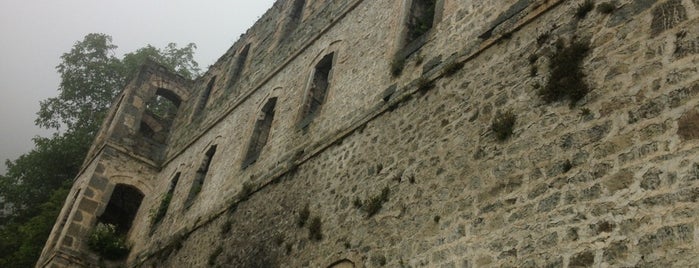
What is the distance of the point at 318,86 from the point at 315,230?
3824 mm

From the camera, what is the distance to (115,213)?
1683 cm

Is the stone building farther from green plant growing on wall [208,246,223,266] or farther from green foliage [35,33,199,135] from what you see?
green foliage [35,33,199,135]

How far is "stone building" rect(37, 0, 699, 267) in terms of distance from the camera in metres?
4.27

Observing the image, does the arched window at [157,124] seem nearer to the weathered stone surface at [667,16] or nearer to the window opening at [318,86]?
the window opening at [318,86]

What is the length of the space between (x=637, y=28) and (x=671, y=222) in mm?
1819

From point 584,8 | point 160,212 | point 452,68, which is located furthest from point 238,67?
point 584,8

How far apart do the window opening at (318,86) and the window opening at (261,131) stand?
49.1 inches

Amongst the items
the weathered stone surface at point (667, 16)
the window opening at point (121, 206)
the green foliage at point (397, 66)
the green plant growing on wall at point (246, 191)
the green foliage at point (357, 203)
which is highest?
the window opening at point (121, 206)

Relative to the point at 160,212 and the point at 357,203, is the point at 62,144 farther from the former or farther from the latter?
the point at 357,203

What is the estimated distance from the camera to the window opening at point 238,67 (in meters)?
15.6

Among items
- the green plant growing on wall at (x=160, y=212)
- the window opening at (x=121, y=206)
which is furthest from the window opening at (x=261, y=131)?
the window opening at (x=121, y=206)

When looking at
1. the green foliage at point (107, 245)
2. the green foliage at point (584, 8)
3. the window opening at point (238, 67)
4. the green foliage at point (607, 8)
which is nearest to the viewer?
the green foliage at point (607, 8)

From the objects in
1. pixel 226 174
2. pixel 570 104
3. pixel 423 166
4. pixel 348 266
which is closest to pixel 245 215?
pixel 226 174

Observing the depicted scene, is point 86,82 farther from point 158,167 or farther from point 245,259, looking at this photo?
point 245,259
